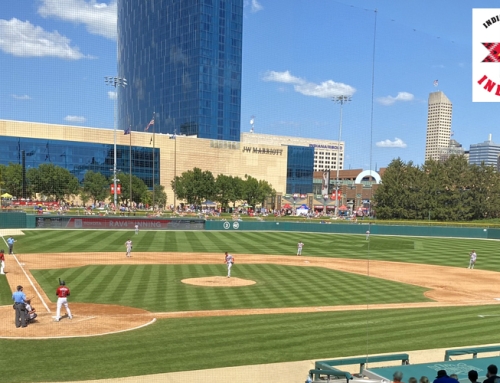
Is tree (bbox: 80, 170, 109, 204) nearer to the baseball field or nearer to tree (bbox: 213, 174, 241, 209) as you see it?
tree (bbox: 213, 174, 241, 209)

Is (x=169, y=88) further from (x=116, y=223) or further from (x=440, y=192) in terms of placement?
(x=440, y=192)

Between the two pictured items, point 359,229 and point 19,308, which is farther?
point 359,229

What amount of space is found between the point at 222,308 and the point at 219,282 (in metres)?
5.29

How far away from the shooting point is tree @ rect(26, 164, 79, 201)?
179 ft

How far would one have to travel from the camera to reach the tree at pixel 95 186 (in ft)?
212

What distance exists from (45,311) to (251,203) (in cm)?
6603

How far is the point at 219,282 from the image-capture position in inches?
849

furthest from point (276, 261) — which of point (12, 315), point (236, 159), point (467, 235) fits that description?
point (236, 159)

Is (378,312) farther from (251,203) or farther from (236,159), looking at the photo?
(236,159)

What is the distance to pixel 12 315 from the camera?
14.5 m

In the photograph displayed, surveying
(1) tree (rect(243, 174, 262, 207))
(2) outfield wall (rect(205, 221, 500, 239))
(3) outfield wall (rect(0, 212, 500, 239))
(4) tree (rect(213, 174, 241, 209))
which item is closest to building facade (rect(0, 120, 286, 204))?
(1) tree (rect(243, 174, 262, 207))

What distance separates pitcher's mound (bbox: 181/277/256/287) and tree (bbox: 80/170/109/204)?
Answer: 46.6 meters

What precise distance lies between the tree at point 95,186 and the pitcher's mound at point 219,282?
46639 mm

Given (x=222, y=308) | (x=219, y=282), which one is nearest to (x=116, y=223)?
(x=219, y=282)
